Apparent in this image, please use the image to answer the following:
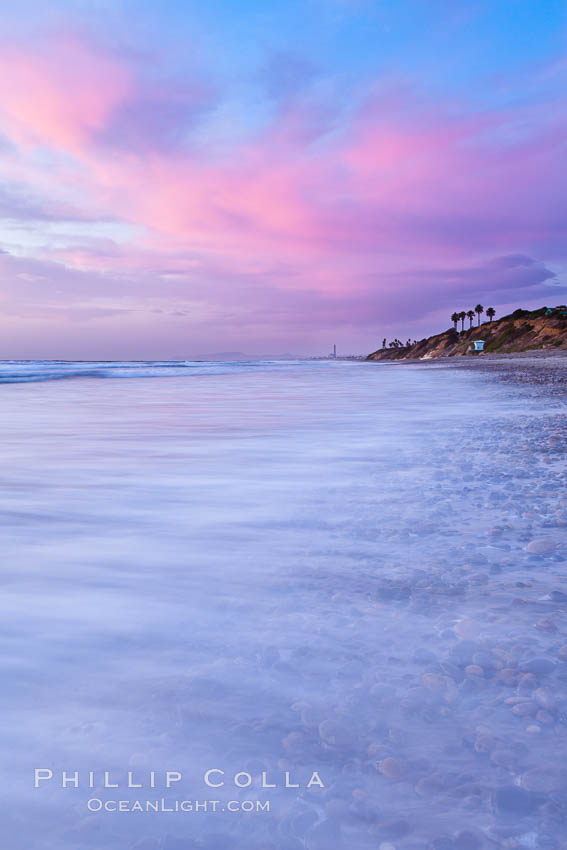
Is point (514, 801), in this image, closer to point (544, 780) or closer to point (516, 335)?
point (544, 780)

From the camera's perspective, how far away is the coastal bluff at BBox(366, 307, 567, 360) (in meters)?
88.8

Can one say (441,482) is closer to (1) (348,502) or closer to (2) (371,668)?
(1) (348,502)

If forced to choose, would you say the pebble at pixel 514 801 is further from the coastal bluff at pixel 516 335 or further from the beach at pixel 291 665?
the coastal bluff at pixel 516 335

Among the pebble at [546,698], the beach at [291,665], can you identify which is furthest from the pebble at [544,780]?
the pebble at [546,698]

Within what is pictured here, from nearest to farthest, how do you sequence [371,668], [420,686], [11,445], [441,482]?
[420,686] → [371,668] → [441,482] → [11,445]

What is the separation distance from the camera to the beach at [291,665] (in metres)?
1.35

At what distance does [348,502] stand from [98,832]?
122 inches

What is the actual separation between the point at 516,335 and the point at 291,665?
108417 millimetres

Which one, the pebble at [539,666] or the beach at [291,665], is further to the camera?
the pebble at [539,666]

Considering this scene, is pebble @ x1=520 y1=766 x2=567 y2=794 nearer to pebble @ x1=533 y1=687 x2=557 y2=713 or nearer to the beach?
the beach

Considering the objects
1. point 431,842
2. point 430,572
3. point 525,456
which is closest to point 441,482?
point 525,456

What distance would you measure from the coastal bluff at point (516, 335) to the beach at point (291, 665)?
3454 inches

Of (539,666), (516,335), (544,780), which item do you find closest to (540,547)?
(539,666)

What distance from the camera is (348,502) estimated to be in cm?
421
